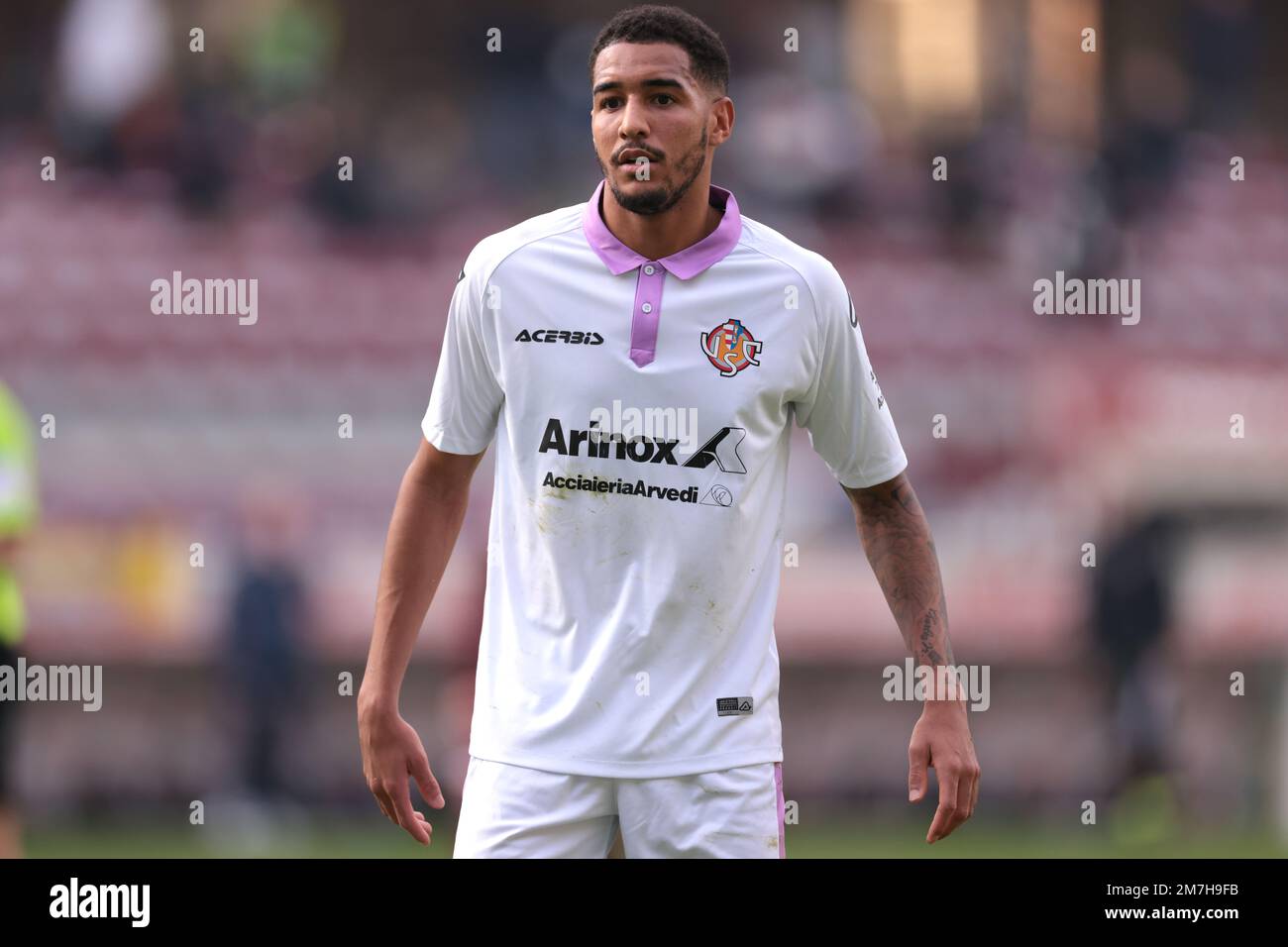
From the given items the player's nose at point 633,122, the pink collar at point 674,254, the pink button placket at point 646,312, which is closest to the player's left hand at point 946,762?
the pink button placket at point 646,312

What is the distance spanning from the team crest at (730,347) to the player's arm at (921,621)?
42 cm

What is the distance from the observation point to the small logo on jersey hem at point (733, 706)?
3.59 meters

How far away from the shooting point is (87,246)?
1295 centimetres

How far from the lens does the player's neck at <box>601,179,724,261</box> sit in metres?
3.70

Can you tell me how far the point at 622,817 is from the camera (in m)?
3.55

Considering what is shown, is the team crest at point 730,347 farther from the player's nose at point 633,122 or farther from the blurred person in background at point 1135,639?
the blurred person in background at point 1135,639

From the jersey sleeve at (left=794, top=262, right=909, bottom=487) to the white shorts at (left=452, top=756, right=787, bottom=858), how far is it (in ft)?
2.33

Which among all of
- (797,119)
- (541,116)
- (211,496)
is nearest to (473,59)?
(541,116)
